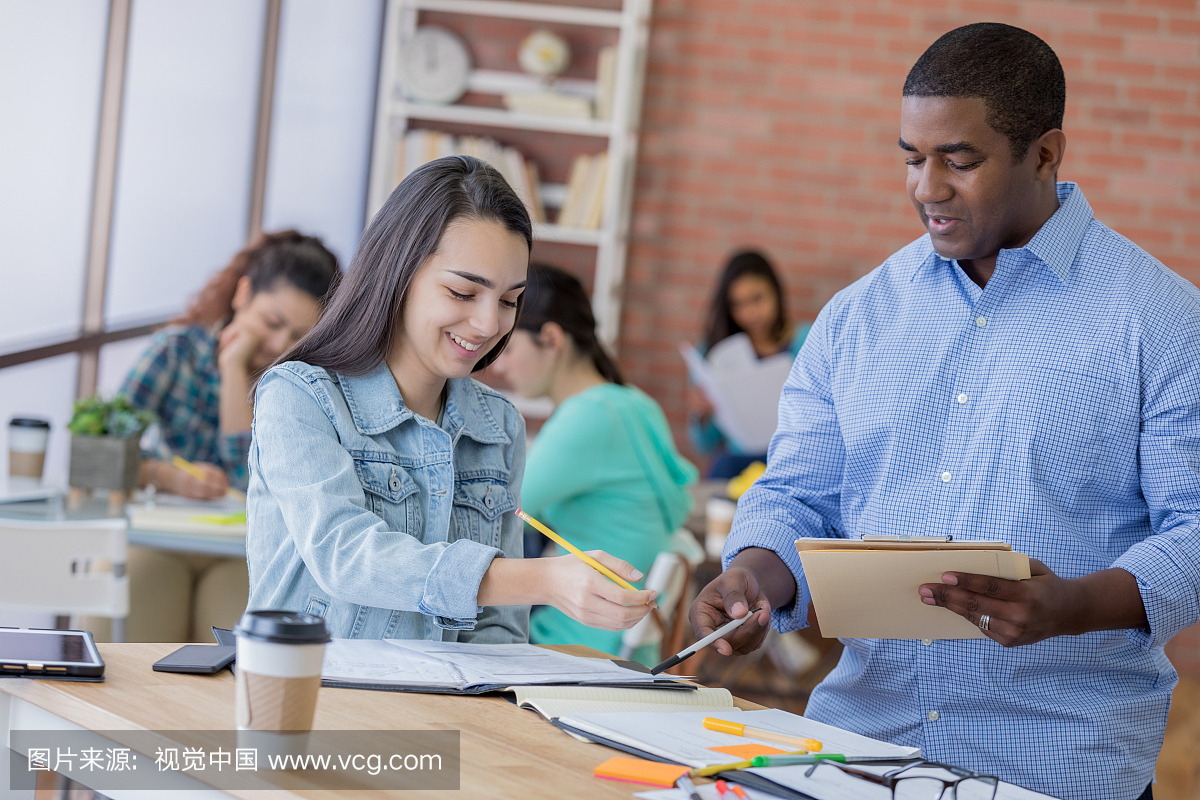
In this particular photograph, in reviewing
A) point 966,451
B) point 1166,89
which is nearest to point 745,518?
point 966,451

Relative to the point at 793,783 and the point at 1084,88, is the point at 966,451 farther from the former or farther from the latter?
the point at 1084,88

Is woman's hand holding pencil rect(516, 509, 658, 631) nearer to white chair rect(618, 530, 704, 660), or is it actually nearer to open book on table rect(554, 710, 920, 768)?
open book on table rect(554, 710, 920, 768)

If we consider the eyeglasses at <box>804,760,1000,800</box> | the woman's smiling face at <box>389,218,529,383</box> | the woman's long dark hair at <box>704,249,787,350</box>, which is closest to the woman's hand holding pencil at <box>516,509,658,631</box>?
the eyeglasses at <box>804,760,1000,800</box>

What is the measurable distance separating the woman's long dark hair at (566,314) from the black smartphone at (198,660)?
154cm

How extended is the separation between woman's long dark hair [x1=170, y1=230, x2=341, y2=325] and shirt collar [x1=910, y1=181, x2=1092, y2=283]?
210 cm

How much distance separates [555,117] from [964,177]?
3640mm

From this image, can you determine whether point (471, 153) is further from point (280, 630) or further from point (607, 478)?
point (280, 630)

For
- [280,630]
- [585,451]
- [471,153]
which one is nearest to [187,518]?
[585,451]

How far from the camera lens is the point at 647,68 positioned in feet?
17.3

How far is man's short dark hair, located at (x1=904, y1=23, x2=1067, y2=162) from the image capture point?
1.50m

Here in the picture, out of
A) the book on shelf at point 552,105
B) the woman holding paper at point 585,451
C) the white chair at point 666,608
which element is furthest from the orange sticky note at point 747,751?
the book on shelf at point 552,105

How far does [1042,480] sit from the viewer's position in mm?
1496

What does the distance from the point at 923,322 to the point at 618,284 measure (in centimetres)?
368

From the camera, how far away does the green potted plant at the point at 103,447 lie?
2.82m
